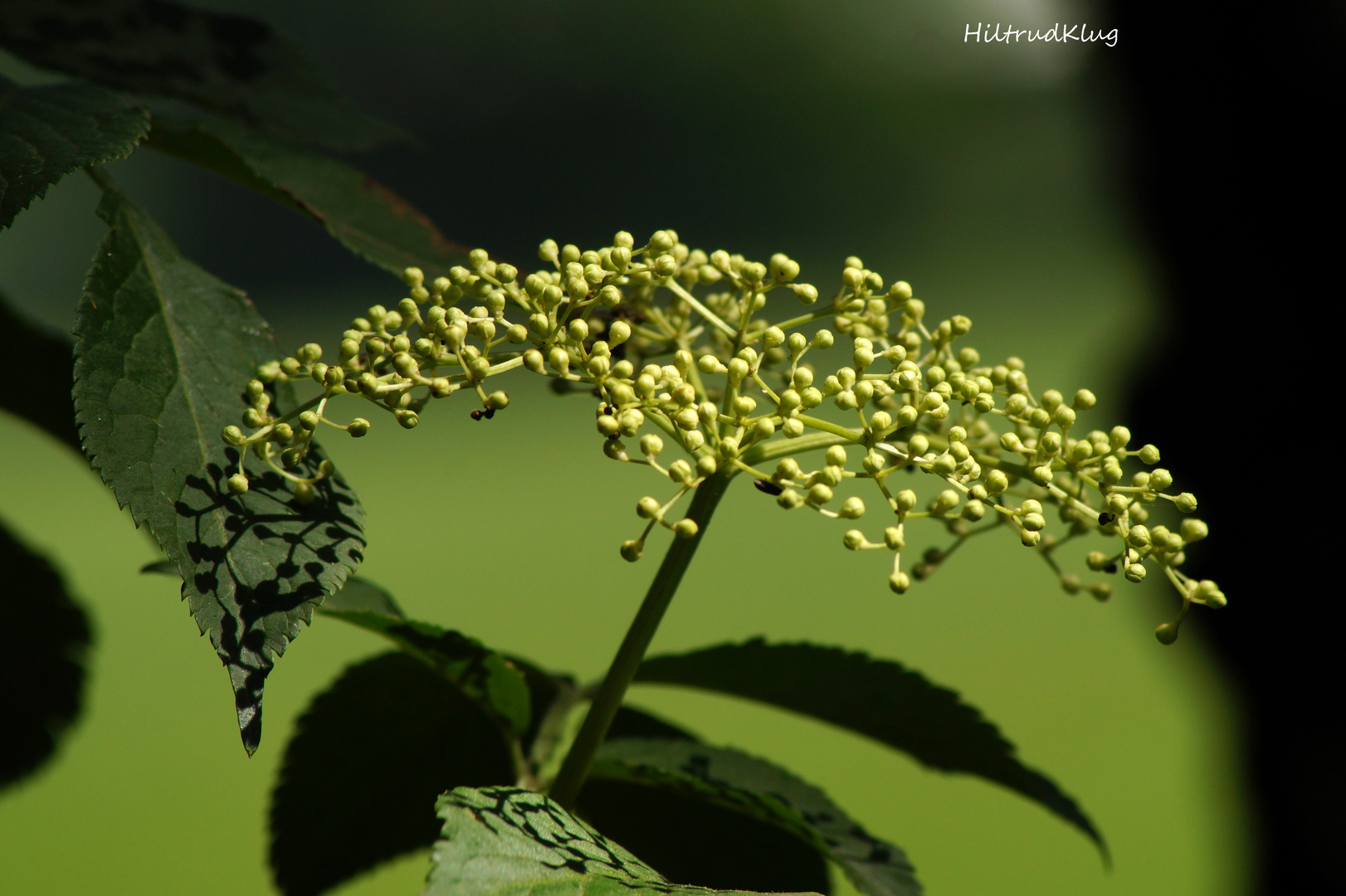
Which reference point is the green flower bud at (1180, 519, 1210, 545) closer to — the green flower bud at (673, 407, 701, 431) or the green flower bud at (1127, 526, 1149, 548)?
the green flower bud at (1127, 526, 1149, 548)

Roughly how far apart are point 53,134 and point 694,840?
0.50 m

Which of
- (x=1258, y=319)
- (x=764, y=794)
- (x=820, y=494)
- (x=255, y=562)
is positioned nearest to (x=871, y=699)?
(x=764, y=794)

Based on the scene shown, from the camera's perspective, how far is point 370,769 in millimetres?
594

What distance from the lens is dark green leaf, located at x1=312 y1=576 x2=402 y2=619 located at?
0.48 meters

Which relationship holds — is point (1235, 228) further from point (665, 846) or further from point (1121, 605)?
point (665, 846)

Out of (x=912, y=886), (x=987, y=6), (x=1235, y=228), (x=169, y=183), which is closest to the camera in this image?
(x=912, y=886)

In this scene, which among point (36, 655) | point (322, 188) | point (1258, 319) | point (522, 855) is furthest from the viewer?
point (1258, 319)

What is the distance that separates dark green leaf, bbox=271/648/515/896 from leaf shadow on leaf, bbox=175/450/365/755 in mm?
186

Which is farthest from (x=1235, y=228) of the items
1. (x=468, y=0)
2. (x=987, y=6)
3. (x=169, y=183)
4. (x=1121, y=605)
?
(x=169, y=183)

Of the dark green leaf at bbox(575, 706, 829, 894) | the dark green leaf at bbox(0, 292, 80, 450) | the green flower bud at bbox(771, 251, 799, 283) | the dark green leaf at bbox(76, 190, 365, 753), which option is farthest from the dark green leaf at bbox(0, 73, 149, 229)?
the dark green leaf at bbox(575, 706, 829, 894)

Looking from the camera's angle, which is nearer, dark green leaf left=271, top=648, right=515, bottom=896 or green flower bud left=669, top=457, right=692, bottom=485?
green flower bud left=669, top=457, right=692, bottom=485

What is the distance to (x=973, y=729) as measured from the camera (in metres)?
0.52

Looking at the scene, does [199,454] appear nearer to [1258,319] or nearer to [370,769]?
[370,769]

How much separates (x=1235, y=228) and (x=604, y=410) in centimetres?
128
